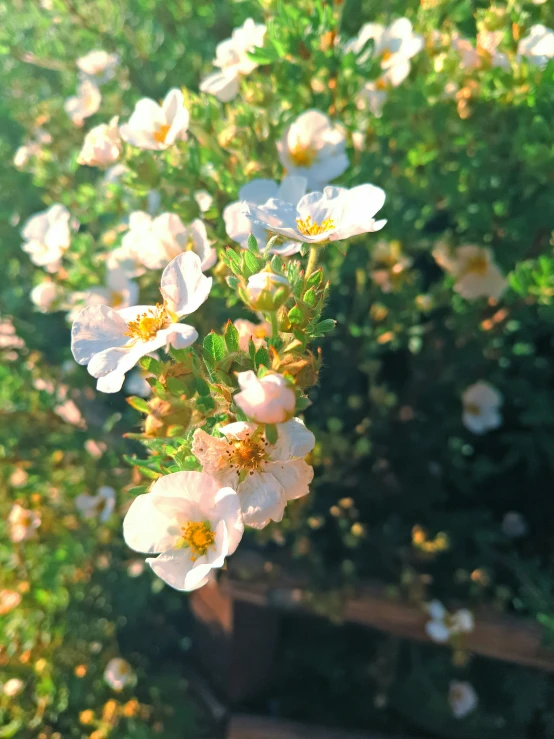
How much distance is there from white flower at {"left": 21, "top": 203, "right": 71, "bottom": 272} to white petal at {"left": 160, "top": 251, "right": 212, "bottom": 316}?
0.67m

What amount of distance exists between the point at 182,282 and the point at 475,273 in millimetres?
872

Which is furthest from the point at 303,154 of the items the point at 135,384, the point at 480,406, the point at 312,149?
the point at 480,406

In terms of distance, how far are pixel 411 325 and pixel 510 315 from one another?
9.7 inches

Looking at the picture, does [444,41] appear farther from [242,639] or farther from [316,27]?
[242,639]

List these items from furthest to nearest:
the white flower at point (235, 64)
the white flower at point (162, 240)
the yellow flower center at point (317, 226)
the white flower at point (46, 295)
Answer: the white flower at point (46, 295), the white flower at point (235, 64), the white flower at point (162, 240), the yellow flower center at point (317, 226)

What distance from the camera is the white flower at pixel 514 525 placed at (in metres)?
1.74

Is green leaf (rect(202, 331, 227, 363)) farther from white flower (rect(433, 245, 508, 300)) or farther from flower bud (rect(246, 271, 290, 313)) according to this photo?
white flower (rect(433, 245, 508, 300))

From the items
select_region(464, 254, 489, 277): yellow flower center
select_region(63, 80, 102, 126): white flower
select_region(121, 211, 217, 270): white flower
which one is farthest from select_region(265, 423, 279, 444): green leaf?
select_region(63, 80, 102, 126): white flower

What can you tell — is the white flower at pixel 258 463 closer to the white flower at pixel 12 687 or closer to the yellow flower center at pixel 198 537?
the yellow flower center at pixel 198 537

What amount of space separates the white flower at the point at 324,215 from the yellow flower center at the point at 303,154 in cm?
17

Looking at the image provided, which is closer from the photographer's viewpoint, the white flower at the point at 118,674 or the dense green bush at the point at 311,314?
the dense green bush at the point at 311,314

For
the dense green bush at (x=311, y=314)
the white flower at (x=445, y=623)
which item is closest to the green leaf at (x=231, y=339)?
the dense green bush at (x=311, y=314)

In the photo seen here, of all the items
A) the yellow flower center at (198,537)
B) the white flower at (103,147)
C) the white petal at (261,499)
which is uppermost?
the white flower at (103,147)

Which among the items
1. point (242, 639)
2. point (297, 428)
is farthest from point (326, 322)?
point (242, 639)
